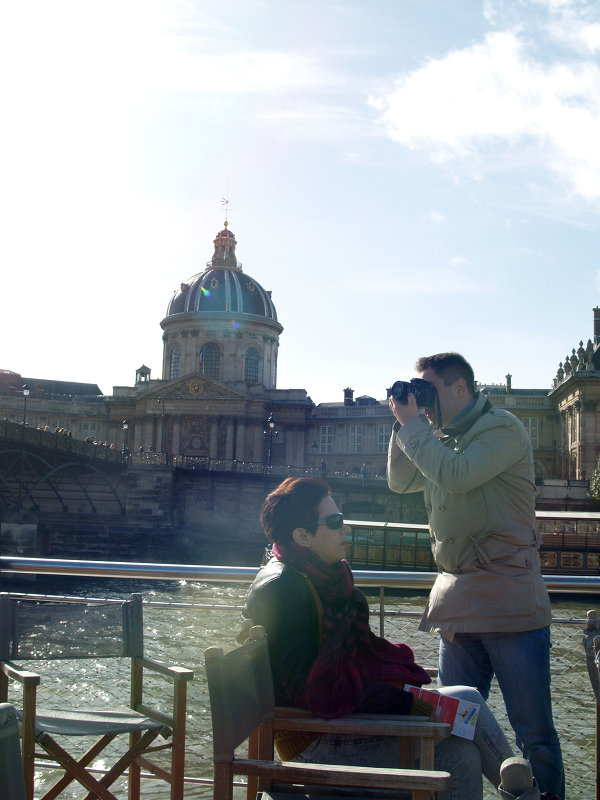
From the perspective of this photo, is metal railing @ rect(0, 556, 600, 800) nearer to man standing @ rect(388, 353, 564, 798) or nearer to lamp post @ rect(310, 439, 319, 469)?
man standing @ rect(388, 353, 564, 798)

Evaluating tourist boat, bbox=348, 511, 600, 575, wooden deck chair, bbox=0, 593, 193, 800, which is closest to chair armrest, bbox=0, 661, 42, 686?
wooden deck chair, bbox=0, 593, 193, 800

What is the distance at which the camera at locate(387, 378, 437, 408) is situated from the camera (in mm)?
3842

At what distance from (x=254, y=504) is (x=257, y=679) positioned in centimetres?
4490

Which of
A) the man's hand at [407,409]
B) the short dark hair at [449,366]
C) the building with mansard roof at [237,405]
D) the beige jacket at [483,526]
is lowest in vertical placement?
the beige jacket at [483,526]

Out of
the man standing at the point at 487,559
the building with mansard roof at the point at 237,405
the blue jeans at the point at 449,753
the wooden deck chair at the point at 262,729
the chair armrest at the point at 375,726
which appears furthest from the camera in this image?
the building with mansard roof at the point at 237,405

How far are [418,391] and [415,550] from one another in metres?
25.9

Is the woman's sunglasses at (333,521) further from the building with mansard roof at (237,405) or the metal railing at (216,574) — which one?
the building with mansard roof at (237,405)

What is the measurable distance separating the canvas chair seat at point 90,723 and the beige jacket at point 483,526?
Result: 125cm

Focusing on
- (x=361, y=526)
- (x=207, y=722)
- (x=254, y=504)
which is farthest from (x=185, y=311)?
(x=207, y=722)

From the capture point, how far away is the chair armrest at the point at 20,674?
3.31m

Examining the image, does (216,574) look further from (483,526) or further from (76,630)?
(483,526)

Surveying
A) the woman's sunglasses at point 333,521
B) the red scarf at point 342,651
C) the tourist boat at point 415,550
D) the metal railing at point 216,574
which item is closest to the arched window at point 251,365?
the tourist boat at point 415,550

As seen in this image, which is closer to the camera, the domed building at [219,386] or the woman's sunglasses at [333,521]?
the woman's sunglasses at [333,521]

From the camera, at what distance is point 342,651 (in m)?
3.16
